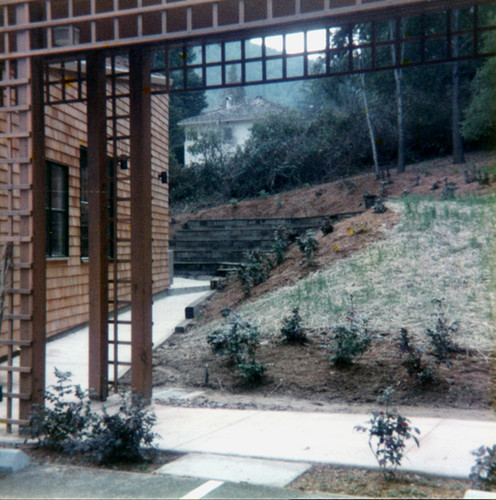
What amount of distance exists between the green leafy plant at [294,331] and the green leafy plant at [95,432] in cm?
324

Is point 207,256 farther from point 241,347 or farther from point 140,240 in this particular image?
point 140,240

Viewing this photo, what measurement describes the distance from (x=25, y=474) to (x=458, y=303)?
5795 millimetres

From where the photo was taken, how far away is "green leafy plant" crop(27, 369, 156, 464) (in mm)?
4566

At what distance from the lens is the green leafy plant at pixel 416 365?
6344mm

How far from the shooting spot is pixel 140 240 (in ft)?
20.6

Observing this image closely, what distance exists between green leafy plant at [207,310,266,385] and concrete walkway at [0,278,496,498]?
2.92 ft

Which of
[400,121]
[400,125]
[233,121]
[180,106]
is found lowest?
[400,125]

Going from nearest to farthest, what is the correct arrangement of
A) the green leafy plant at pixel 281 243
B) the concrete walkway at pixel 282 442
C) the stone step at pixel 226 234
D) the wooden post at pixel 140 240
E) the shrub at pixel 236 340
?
the concrete walkway at pixel 282 442 → the wooden post at pixel 140 240 → the shrub at pixel 236 340 → the green leafy plant at pixel 281 243 → the stone step at pixel 226 234

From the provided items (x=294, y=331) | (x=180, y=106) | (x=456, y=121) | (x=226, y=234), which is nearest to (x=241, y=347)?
(x=294, y=331)

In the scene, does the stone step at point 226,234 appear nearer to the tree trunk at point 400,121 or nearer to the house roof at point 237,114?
the tree trunk at point 400,121

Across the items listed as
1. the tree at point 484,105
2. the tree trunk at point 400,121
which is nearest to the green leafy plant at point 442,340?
the tree at point 484,105

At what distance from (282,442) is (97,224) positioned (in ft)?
9.55

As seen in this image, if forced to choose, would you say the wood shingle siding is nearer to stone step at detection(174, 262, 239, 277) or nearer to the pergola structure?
the pergola structure

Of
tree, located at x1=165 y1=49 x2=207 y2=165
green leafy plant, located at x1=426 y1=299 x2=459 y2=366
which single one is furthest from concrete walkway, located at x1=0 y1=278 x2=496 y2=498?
tree, located at x1=165 y1=49 x2=207 y2=165
